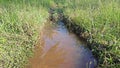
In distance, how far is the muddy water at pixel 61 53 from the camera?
19.5 ft

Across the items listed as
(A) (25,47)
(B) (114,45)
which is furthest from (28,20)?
(B) (114,45)

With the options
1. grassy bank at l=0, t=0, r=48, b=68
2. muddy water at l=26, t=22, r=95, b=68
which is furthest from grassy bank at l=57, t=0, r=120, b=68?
grassy bank at l=0, t=0, r=48, b=68

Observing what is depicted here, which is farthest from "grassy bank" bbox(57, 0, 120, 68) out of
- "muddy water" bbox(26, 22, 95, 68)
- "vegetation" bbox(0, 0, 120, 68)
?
"muddy water" bbox(26, 22, 95, 68)

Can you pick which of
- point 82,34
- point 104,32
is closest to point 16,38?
point 104,32

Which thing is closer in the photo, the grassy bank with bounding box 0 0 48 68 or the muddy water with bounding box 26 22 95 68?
the grassy bank with bounding box 0 0 48 68

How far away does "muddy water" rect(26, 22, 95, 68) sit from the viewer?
5957 millimetres

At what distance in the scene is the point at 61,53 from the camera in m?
6.73

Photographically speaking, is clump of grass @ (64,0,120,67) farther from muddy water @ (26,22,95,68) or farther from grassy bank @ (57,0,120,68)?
muddy water @ (26,22,95,68)

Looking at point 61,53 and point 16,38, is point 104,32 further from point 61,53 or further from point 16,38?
point 16,38

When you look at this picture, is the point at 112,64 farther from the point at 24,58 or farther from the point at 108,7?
the point at 108,7

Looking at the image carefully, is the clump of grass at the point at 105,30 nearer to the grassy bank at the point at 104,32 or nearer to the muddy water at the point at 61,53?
the grassy bank at the point at 104,32

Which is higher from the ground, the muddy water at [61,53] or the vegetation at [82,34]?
the vegetation at [82,34]

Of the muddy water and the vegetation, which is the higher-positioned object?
the vegetation

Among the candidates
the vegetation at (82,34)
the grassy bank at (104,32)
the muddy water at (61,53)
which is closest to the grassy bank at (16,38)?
the vegetation at (82,34)
